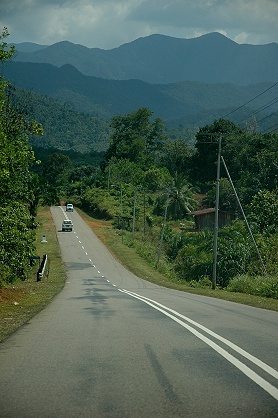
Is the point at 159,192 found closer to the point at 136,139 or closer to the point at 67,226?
the point at 67,226

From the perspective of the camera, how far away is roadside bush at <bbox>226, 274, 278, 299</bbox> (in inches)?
1128

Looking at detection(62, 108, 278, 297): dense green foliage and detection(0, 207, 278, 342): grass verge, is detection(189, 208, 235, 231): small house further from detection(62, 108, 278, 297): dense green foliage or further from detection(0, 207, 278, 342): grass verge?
detection(0, 207, 278, 342): grass verge

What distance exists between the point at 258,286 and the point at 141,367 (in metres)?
23.1

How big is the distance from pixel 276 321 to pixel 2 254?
12745 millimetres

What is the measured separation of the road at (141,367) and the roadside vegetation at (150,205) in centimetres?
342

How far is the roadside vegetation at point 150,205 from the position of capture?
25.3 metres

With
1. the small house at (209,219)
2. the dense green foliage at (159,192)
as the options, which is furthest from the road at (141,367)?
the small house at (209,219)

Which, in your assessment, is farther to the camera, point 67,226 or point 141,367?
point 67,226

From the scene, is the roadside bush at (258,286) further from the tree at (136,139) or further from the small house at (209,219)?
the tree at (136,139)

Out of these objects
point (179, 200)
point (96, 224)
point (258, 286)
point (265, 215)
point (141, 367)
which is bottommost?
point (258, 286)

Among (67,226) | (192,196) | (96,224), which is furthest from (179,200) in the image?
(67,226)

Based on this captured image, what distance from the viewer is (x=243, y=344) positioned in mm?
10602

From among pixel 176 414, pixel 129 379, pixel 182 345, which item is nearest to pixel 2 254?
pixel 182 345

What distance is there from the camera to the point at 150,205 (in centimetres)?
10812
